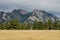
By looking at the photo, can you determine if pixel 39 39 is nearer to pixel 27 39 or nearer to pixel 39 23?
pixel 27 39

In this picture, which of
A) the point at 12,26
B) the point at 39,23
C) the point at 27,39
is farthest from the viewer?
the point at 39,23

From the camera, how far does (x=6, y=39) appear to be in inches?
488

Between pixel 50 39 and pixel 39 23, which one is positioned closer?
pixel 50 39

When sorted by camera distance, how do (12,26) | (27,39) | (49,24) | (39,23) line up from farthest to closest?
1. (39,23)
2. (49,24)
3. (12,26)
4. (27,39)

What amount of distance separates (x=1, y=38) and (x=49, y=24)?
198 ft

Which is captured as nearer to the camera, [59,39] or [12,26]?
[59,39]

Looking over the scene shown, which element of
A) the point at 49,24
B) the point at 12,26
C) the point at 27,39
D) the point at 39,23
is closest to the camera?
the point at 27,39

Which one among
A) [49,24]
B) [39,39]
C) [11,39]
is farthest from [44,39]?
[49,24]

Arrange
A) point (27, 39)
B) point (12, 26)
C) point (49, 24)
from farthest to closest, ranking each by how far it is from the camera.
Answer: point (49, 24) → point (12, 26) → point (27, 39)

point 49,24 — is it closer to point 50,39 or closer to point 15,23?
point 15,23

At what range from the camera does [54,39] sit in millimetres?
12391

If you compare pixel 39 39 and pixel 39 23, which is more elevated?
pixel 39 39

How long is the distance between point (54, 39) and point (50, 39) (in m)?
0.27

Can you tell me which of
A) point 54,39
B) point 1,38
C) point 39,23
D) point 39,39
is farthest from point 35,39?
point 39,23
